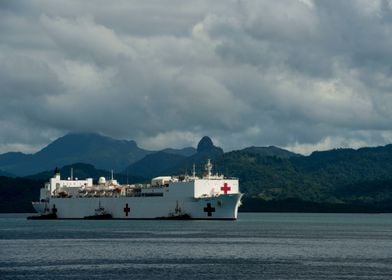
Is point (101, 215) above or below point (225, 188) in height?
below

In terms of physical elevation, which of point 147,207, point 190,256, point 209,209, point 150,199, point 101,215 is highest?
point 150,199

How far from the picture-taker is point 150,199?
359 feet

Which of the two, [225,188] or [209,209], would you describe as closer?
[209,209]

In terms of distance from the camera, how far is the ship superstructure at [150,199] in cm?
10350

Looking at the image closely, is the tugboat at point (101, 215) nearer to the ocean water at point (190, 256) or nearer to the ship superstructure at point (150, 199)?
the ship superstructure at point (150, 199)

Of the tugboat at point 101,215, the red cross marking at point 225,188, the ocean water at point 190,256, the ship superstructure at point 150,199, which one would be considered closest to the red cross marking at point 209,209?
the ship superstructure at point 150,199

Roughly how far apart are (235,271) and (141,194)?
2561 inches

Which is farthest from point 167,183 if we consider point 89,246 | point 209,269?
point 209,269

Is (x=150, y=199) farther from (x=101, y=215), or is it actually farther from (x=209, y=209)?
(x=101, y=215)

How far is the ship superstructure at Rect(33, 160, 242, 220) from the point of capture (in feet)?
340

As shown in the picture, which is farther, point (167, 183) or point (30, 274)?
point (167, 183)

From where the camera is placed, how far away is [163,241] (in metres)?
70.2

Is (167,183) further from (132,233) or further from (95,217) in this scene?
(132,233)

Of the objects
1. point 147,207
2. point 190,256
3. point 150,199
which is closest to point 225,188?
point 150,199
